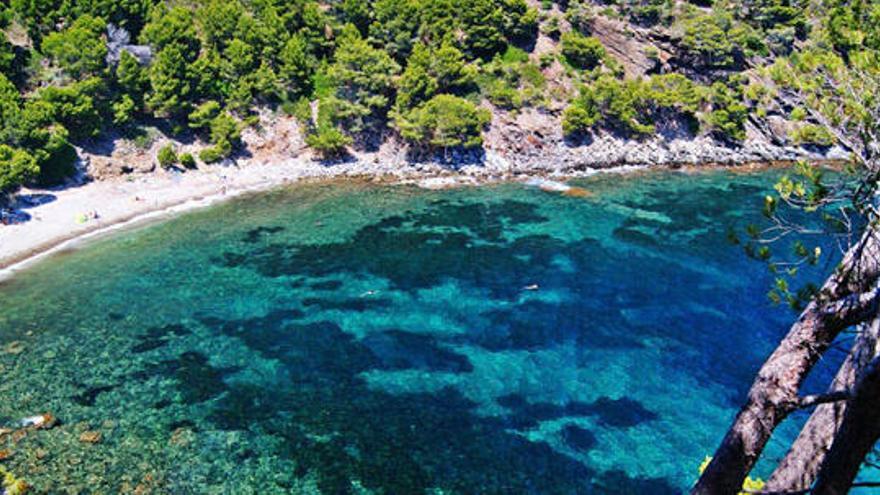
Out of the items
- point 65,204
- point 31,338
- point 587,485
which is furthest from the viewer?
point 65,204

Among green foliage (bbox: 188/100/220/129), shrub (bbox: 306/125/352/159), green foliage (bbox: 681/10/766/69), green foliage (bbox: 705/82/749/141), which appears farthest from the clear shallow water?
A: green foliage (bbox: 681/10/766/69)

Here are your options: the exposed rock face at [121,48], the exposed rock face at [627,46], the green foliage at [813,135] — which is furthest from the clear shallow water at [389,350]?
the exposed rock face at [627,46]

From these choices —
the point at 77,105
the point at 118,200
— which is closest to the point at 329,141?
the point at 118,200

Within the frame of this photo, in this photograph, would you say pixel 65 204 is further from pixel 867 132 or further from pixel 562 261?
pixel 867 132

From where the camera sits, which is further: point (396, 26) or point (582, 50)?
point (582, 50)

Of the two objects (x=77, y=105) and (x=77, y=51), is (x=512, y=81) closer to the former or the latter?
(x=77, y=51)

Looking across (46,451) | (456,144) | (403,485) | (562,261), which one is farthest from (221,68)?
(403,485)
